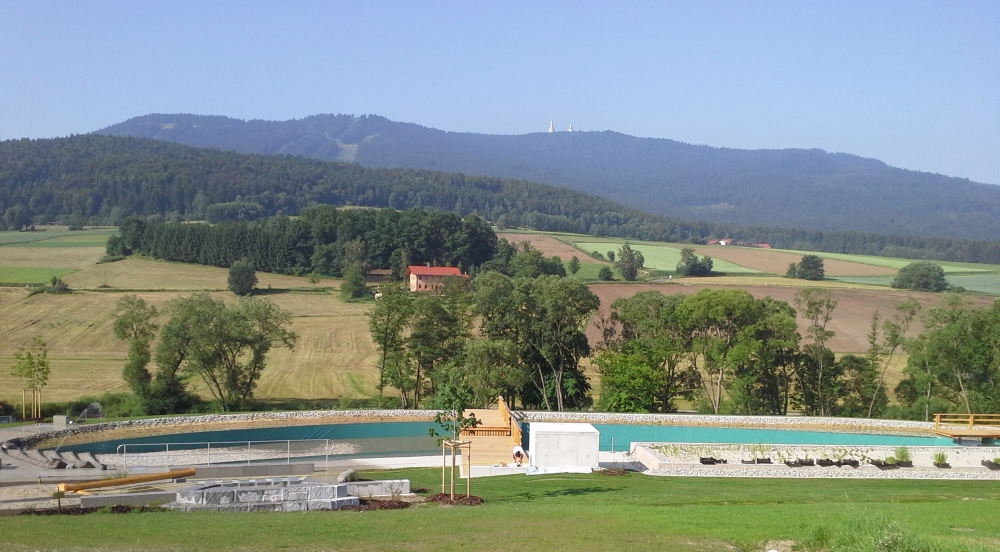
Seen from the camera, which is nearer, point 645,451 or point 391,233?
point 645,451

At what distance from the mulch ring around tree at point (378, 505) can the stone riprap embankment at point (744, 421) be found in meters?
16.1

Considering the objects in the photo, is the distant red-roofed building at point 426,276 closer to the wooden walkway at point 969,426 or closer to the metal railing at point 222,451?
the metal railing at point 222,451

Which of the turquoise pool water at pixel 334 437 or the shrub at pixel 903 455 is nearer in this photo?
the shrub at pixel 903 455

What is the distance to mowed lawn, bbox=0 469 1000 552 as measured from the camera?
1171 cm

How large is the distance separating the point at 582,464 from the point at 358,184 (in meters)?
162

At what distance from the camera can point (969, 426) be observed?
98.6ft

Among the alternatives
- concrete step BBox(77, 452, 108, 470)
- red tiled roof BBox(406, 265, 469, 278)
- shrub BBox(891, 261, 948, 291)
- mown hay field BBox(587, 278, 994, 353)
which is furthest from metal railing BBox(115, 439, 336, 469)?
shrub BBox(891, 261, 948, 291)

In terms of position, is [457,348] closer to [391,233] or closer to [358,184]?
[391,233]

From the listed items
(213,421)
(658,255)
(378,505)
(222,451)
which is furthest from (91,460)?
(658,255)

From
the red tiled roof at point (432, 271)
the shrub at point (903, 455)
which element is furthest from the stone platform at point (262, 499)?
the red tiled roof at point (432, 271)

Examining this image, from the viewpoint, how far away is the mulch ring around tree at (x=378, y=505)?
1552 cm

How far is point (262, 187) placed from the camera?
158m

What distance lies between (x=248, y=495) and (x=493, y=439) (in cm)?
1206

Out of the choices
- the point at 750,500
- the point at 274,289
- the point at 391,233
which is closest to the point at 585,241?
the point at 391,233
